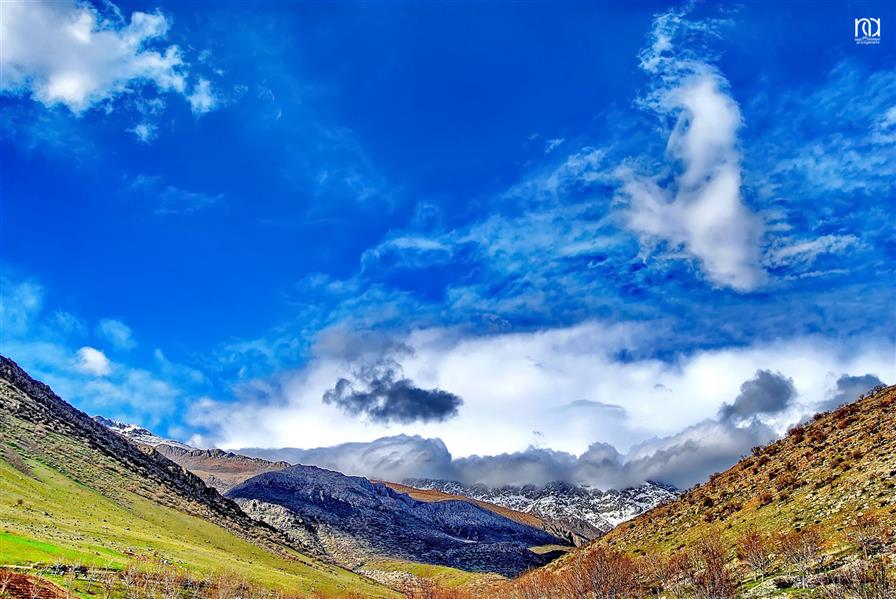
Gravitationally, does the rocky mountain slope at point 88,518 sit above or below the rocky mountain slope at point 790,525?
below

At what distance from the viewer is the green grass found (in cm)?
9762

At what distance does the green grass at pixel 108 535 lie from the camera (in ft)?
320

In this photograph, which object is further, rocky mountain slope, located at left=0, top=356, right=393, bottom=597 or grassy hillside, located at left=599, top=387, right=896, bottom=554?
rocky mountain slope, located at left=0, top=356, right=393, bottom=597

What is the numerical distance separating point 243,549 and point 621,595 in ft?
569

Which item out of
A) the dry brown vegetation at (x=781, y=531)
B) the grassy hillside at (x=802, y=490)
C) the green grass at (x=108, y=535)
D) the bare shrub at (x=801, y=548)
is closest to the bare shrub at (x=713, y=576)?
the dry brown vegetation at (x=781, y=531)

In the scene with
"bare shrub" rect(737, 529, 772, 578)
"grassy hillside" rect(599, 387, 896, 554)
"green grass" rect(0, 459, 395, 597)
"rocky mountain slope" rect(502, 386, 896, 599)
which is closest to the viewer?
"rocky mountain slope" rect(502, 386, 896, 599)

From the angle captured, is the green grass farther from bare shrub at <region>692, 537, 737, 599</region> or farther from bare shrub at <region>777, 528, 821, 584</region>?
bare shrub at <region>777, 528, 821, 584</region>

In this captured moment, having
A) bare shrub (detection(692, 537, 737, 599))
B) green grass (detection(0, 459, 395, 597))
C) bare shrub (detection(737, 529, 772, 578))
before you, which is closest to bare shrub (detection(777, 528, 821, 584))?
bare shrub (detection(737, 529, 772, 578))

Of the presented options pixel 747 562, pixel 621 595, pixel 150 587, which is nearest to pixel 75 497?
pixel 150 587

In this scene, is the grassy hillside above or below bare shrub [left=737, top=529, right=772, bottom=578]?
above

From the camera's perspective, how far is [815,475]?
4669 cm

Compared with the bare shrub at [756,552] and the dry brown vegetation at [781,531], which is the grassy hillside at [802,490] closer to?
the dry brown vegetation at [781,531]

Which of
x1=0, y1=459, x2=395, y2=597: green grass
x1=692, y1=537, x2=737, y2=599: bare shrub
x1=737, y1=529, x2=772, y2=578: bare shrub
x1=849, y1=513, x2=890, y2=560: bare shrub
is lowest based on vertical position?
x1=0, y1=459, x2=395, y2=597: green grass

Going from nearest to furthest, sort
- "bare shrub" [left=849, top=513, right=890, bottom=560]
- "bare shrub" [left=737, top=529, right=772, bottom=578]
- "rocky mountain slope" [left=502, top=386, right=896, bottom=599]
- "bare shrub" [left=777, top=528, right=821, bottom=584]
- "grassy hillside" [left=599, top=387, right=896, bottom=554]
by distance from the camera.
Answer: "bare shrub" [left=849, top=513, right=890, bottom=560] → "rocky mountain slope" [left=502, top=386, right=896, bottom=599] → "bare shrub" [left=777, top=528, right=821, bottom=584] → "bare shrub" [left=737, top=529, right=772, bottom=578] → "grassy hillside" [left=599, top=387, right=896, bottom=554]
